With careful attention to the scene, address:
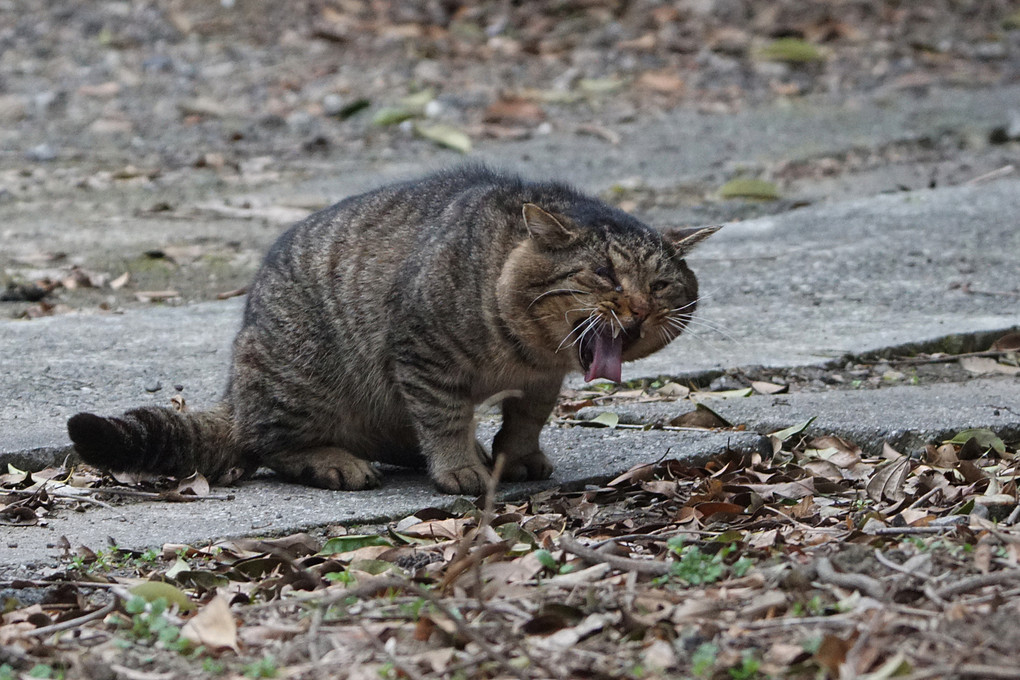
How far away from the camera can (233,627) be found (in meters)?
2.93

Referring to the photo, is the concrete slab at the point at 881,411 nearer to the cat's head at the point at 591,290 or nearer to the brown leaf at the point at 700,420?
the brown leaf at the point at 700,420

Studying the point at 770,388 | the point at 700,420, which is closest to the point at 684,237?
the point at 700,420

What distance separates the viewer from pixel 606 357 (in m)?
4.00

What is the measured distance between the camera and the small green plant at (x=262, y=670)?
2.70m

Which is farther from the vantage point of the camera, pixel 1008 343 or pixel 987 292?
pixel 987 292

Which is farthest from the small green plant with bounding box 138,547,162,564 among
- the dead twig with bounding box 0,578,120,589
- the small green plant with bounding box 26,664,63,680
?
the small green plant with bounding box 26,664,63,680

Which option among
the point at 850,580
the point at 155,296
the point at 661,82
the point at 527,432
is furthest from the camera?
the point at 661,82

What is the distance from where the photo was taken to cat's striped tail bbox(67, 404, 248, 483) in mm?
4031

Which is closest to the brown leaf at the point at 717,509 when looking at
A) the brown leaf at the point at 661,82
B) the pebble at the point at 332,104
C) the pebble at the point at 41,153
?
the pebble at the point at 41,153

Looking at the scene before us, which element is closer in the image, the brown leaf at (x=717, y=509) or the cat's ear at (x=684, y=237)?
the brown leaf at (x=717, y=509)

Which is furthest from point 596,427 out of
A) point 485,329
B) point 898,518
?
point 898,518

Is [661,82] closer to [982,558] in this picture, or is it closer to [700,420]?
[700,420]

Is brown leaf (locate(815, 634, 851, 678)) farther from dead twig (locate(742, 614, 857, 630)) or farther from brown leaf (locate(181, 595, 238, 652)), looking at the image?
brown leaf (locate(181, 595, 238, 652))

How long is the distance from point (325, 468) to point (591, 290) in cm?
114
